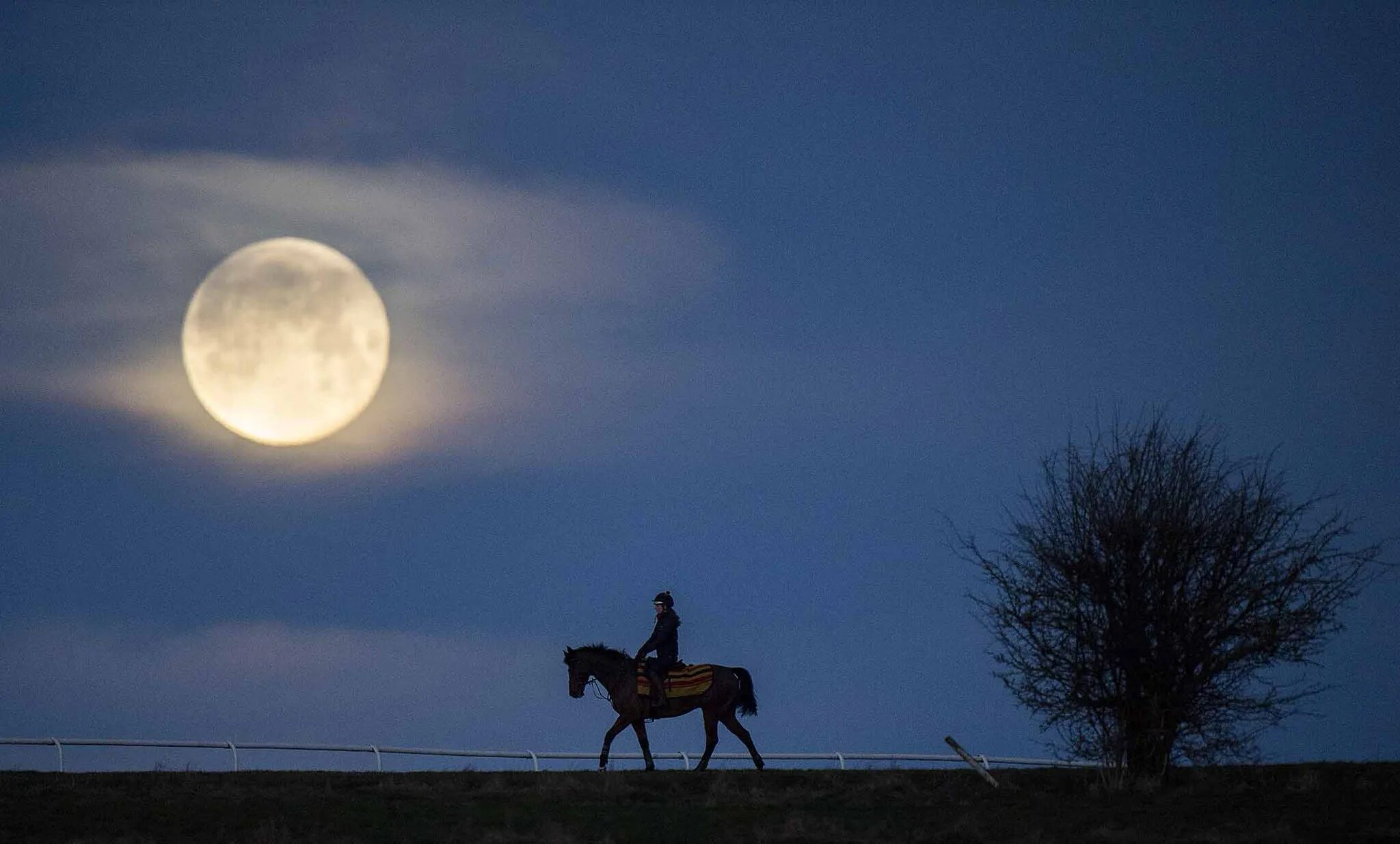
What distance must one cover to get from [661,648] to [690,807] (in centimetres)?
657

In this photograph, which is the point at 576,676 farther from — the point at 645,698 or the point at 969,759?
the point at 969,759

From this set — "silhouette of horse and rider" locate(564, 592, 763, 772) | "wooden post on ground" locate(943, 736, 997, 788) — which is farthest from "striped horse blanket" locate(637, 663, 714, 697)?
"wooden post on ground" locate(943, 736, 997, 788)

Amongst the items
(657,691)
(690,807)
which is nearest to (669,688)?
(657,691)

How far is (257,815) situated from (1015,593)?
13.6 meters

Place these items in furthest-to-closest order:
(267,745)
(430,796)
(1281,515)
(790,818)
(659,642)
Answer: (267,745), (659,642), (1281,515), (430,796), (790,818)

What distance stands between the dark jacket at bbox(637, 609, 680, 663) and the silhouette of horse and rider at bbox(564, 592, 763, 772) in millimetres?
13

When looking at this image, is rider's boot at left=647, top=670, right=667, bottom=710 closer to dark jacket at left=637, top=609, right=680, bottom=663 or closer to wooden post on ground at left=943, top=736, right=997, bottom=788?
dark jacket at left=637, top=609, right=680, bottom=663

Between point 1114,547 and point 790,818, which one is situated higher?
point 1114,547

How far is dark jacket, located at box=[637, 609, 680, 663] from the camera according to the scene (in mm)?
34906

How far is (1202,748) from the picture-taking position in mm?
31562

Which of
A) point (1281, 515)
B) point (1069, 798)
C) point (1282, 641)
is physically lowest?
point (1069, 798)

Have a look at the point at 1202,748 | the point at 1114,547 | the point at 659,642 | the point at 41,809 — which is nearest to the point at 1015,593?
the point at 1114,547

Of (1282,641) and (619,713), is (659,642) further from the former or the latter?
(1282,641)

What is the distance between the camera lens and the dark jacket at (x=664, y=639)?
1374 inches
